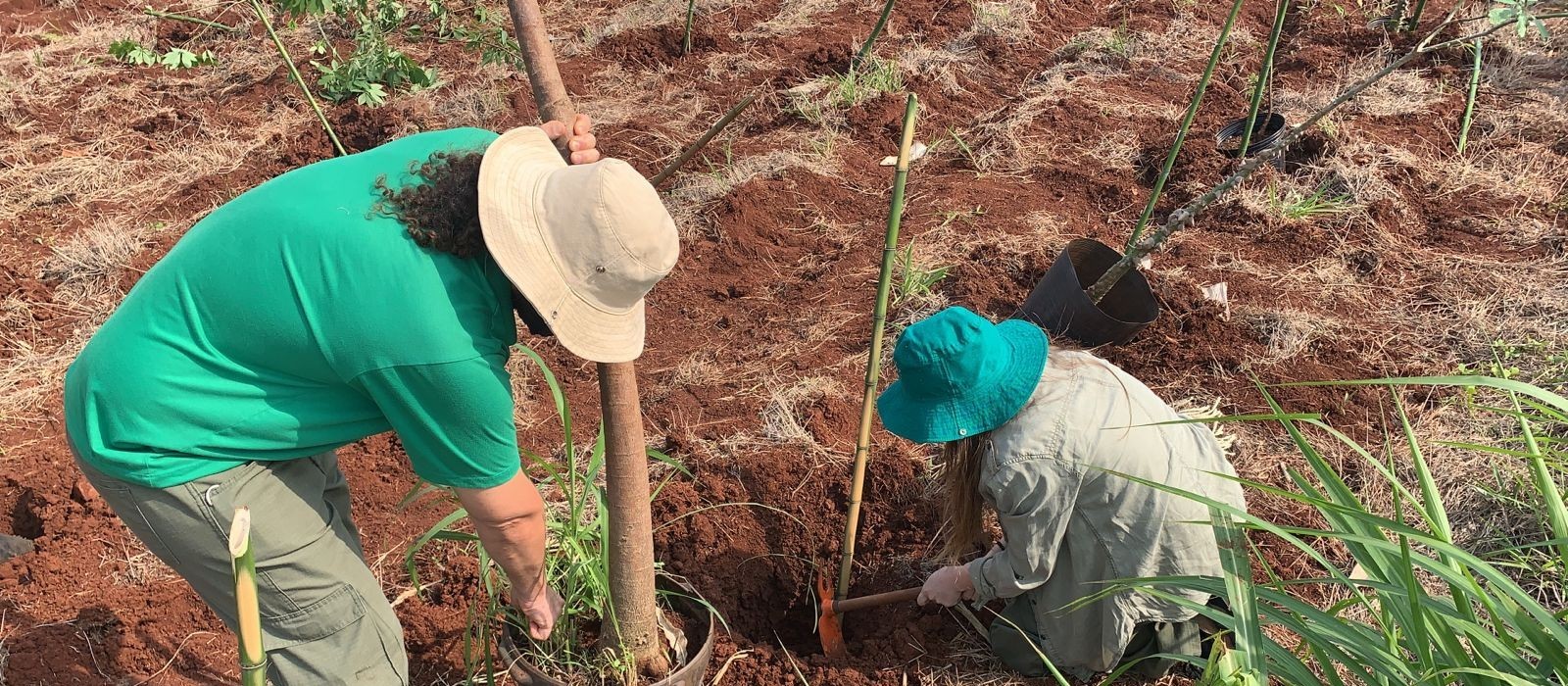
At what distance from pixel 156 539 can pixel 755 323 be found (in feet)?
6.81

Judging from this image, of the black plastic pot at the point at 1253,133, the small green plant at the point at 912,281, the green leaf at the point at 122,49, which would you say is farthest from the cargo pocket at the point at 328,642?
the green leaf at the point at 122,49

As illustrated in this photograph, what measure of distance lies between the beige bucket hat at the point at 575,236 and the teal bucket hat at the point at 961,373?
55 cm

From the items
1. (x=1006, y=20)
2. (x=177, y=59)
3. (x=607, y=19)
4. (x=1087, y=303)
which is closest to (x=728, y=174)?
(x=1087, y=303)

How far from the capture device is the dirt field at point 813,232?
2.61m

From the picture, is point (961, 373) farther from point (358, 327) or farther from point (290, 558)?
point (290, 558)

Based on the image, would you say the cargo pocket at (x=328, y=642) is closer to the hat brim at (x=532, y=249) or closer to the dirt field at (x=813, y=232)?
the dirt field at (x=813, y=232)

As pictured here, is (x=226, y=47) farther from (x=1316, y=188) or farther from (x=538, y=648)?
(x=1316, y=188)

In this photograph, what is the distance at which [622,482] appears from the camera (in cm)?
185

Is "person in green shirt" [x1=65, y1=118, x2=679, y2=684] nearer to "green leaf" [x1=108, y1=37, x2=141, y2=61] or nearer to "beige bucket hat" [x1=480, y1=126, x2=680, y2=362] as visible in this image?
"beige bucket hat" [x1=480, y1=126, x2=680, y2=362]

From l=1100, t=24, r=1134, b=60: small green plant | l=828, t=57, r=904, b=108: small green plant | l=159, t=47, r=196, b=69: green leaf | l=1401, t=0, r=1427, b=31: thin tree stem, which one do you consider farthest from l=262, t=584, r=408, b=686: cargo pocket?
l=1401, t=0, r=1427, b=31: thin tree stem

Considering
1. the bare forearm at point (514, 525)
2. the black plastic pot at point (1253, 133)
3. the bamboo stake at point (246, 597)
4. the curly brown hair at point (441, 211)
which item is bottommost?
the black plastic pot at point (1253, 133)

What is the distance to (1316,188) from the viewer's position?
156 inches

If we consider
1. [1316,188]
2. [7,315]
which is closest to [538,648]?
[7,315]

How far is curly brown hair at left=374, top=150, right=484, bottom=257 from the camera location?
1.47 metres
